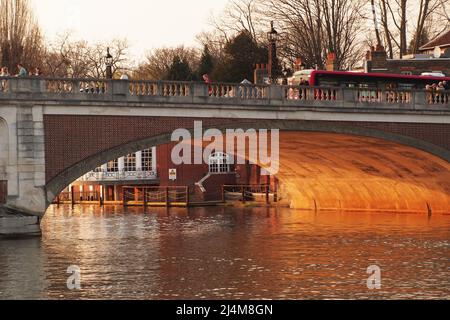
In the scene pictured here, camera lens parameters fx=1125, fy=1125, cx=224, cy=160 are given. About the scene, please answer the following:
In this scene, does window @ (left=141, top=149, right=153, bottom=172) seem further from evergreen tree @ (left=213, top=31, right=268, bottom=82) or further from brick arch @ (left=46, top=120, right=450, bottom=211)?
brick arch @ (left=46, top=120, right=450, bottom=211)

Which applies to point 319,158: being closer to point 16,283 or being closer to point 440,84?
point 440,84

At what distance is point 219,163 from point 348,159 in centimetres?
2348

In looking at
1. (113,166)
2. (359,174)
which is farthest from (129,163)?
(359,174)

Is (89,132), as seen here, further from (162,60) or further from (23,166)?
(162,60)

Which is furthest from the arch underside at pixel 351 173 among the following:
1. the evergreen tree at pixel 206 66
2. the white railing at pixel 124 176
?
the evergreen tree at pixel 206 66

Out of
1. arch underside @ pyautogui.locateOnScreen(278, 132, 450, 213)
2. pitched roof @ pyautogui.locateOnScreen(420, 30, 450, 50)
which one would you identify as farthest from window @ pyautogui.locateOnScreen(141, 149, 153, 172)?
pitched roof @ pyautogui.locateOnScreen(420, 30, 450, 50)

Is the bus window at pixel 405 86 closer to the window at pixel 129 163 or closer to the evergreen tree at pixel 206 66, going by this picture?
the window at pixel 129 163

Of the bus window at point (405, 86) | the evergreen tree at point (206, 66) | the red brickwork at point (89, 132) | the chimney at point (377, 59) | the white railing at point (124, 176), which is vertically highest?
the evergreen tree at point (206, 66)

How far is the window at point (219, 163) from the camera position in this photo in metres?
78.7

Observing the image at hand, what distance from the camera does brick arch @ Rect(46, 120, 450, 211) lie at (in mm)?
44188

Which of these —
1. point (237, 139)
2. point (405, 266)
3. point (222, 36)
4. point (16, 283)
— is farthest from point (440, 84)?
point (222, 36)

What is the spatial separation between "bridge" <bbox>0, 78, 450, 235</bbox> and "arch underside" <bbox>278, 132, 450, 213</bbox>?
98 millimetres

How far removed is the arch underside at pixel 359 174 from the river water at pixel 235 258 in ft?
5.56
